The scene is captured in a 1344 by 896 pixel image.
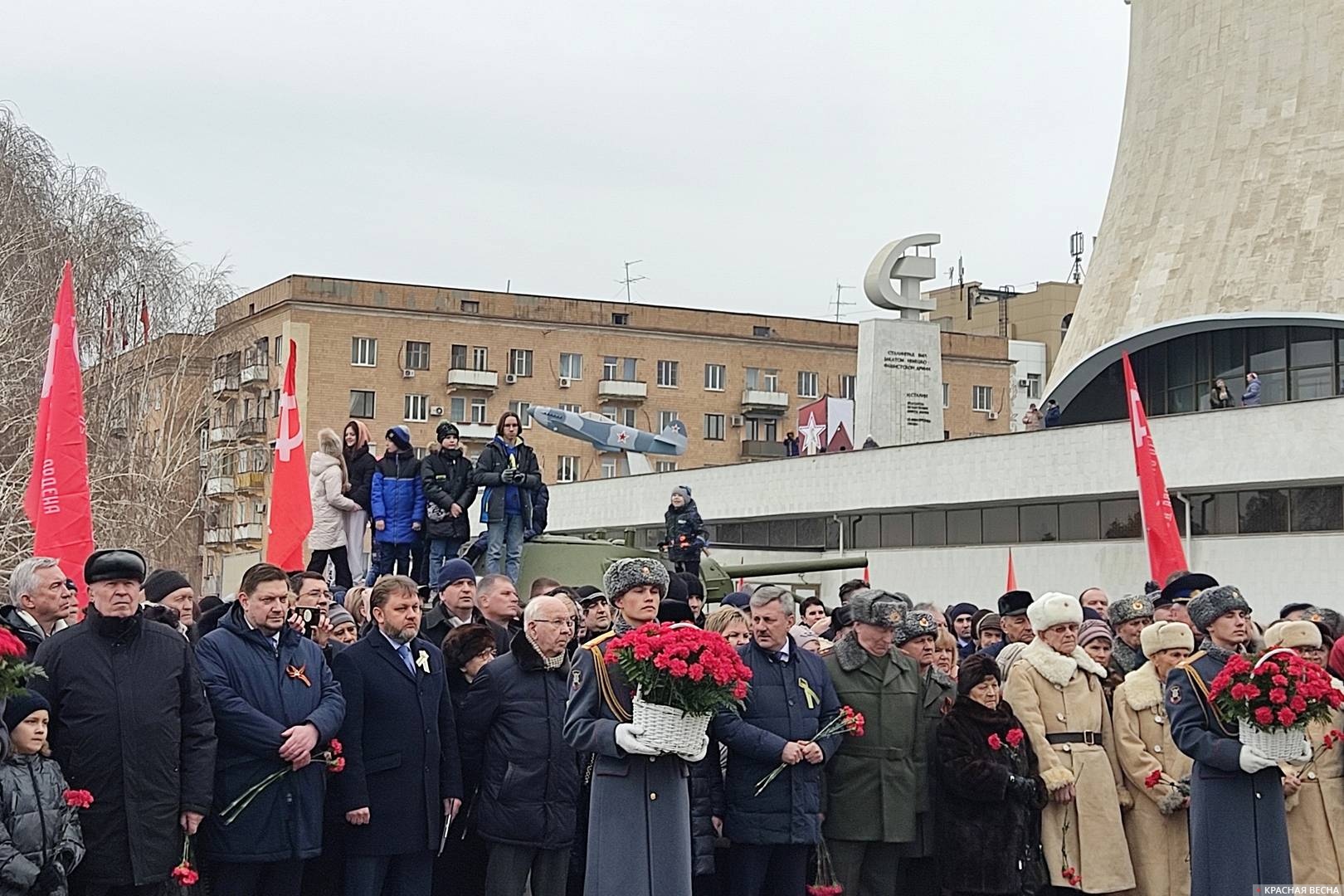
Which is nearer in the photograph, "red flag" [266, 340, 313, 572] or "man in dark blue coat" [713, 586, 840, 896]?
"man in dark blue coat" [713, 586, 840, 896]

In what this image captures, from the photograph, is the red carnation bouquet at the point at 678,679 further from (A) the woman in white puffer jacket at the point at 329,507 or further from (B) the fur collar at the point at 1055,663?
(A) the woman in white puffer jacket at the point at 329,507

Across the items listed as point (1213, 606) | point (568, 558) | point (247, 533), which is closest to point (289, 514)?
point (568, 558)

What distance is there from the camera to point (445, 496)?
45.1 ft

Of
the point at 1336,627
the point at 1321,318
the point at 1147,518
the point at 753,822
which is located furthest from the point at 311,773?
the point at 1321,318

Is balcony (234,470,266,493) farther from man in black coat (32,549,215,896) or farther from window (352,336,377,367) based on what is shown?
man in black coat (32,549,215,896)

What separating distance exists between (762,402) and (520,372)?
8.92 metres

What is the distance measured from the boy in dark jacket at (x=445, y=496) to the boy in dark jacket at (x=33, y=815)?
7137mm

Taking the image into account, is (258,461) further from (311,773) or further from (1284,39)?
(311,773)

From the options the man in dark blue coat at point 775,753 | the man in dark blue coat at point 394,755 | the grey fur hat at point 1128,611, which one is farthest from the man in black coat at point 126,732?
the grey fur hat at point 1128,611

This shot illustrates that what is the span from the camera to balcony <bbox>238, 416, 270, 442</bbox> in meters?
52.0

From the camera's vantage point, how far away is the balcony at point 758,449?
202ft

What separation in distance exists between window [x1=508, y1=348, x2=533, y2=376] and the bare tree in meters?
22.7

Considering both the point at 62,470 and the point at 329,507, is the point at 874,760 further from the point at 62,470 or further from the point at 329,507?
the point at 329,507

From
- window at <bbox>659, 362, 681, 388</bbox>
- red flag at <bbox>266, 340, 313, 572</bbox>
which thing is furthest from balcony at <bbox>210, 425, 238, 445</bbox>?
red flag at <bbox>266, 340, 313, 572</bbox>
